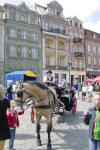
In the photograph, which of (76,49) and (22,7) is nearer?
(22,7)

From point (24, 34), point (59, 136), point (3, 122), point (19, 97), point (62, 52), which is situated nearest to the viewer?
point (3, 122)

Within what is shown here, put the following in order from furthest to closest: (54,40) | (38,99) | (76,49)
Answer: (76,49), (54,40), (38,99)

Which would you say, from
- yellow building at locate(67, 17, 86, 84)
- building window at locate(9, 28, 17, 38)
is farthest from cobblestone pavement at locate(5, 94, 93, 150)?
yellow building at locate(67, 17, 86, 84)

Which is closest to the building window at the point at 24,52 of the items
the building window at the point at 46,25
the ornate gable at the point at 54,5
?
the building window at the point at 46,25

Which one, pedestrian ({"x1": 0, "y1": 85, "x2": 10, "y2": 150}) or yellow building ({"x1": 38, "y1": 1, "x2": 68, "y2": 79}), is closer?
pedestrian ({"x1": 0, "y1": 85, "x2": 10, "y2": 150})

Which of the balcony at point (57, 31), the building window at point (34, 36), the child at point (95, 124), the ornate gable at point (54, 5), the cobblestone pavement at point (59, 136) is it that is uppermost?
the ornate gable at point (54, 5)

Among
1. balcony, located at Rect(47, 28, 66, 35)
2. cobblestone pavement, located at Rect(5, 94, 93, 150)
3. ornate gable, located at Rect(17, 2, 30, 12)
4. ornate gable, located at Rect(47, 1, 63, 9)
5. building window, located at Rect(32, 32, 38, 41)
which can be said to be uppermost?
ornate gable, located at Rect(47, 1, 63, 9)

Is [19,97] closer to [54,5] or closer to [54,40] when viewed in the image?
[54,40]

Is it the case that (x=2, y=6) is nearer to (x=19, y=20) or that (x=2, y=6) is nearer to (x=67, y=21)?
(x=19, y=20)

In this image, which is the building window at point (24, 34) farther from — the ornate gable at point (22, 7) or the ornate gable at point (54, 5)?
the ornate gable at point (54, 5)

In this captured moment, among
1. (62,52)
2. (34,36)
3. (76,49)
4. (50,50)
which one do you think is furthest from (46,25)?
(76,49)

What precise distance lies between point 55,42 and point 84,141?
3060cm

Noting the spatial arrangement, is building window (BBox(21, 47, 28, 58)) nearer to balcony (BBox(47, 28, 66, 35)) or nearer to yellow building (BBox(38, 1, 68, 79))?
yellow building (BBox(38, 1, 68, 79))

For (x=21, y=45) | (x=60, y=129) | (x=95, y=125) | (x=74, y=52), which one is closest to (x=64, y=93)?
(x=60, y=129)
